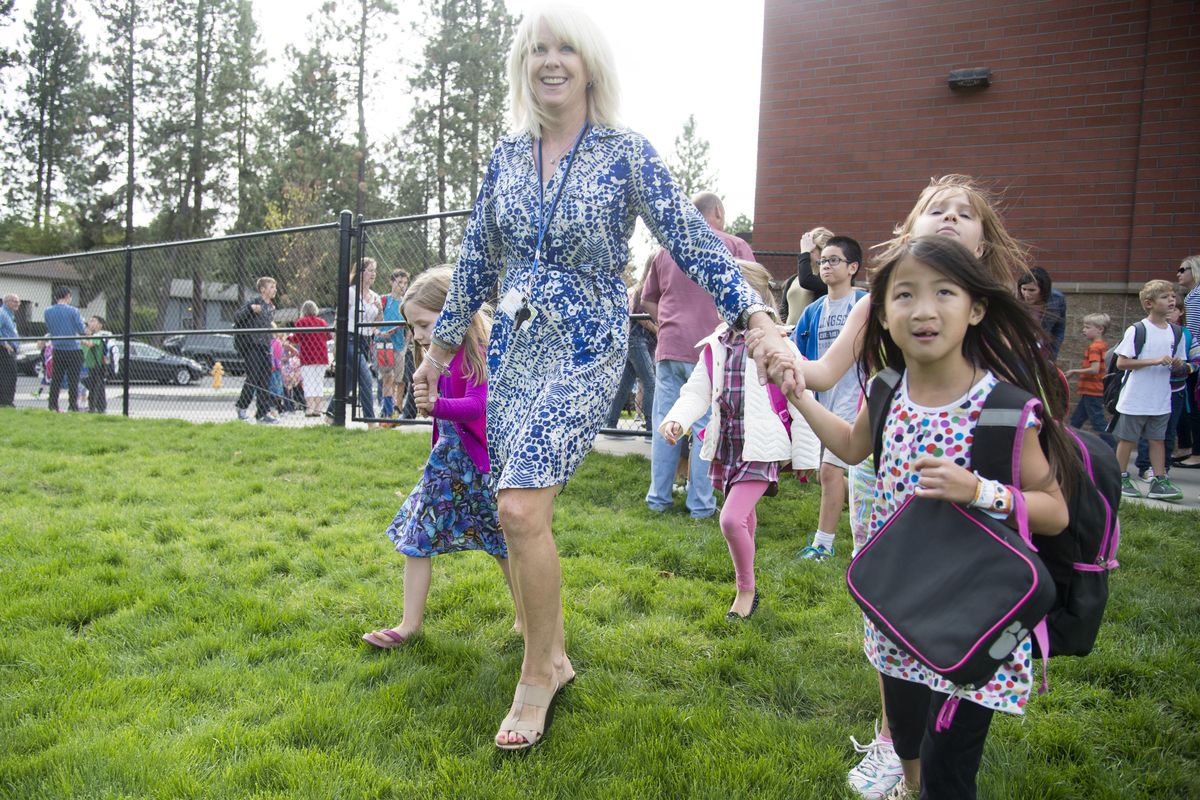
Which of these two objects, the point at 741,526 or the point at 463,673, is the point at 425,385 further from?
the point at 741,526

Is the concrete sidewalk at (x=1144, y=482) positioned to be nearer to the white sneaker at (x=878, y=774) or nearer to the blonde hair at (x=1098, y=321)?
the blonde hair at (x=1098, y=321)

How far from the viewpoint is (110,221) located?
3709 cm

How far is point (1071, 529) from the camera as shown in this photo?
1800 mm

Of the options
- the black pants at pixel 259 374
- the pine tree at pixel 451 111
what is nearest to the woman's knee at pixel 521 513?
the black pants at pixel 259 374

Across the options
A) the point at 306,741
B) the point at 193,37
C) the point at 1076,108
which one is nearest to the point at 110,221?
the point at 193,37

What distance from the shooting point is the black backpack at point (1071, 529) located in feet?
5.75

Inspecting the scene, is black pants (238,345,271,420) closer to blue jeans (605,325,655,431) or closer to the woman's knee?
blue jeans (605,325,655,431)

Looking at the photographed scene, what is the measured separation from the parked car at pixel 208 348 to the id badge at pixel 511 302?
28.7 ft

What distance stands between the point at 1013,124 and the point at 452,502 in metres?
9.02

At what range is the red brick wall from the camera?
30.0 feet

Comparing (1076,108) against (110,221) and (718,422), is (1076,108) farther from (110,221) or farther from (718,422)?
(110,221)

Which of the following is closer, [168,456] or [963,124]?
[168,456]

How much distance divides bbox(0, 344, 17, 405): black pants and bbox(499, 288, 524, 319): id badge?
45.2 feet

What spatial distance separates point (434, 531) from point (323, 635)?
586 millimetres
